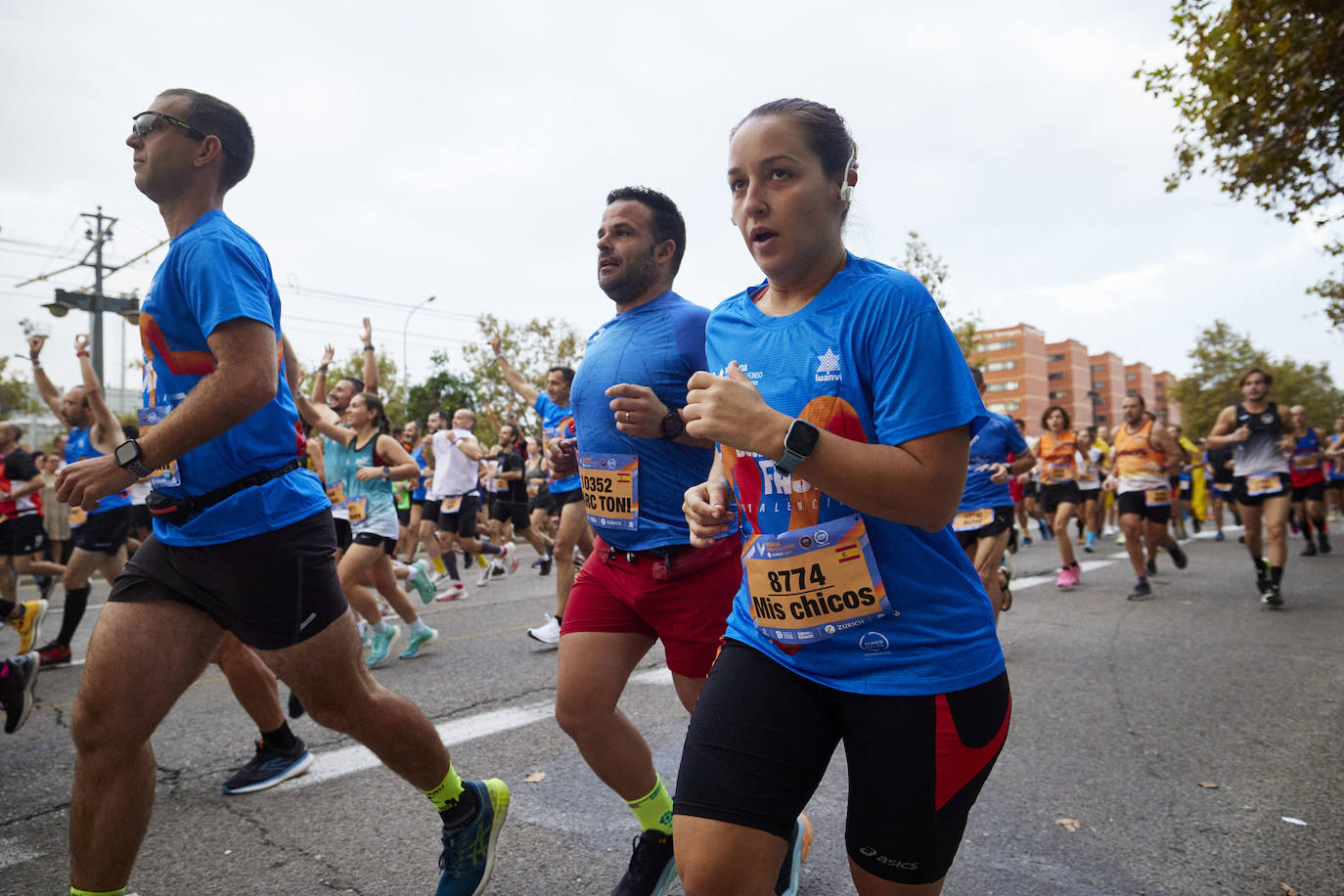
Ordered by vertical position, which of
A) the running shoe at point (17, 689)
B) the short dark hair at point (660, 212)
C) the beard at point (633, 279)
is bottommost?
the running shoe at point (17, 689)

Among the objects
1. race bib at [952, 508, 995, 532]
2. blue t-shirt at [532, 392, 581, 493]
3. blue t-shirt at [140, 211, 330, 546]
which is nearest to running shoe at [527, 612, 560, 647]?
blue t-shirt at [532, 392, 581, 493]

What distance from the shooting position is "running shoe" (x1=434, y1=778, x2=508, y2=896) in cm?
269

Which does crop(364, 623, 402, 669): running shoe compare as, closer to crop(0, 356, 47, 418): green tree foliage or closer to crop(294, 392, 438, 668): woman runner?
crop(294, 392, 438, 668): woman runner

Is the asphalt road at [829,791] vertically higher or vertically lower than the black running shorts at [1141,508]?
lower

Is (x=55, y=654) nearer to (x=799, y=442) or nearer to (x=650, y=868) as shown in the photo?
(x=650, y=868)

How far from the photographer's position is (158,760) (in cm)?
423

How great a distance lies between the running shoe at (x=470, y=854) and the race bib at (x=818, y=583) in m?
1.46

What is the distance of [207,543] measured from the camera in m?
2.47

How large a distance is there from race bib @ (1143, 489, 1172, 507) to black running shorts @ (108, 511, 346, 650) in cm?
929

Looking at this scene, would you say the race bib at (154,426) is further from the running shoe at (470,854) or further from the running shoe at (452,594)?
the running shoe at (452,594)

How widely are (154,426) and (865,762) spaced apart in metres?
2.06

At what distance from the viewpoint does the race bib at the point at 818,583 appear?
169cm

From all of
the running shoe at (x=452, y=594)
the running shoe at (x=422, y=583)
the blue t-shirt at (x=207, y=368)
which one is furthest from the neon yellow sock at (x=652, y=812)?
the running shoe at (x=452, y=594)

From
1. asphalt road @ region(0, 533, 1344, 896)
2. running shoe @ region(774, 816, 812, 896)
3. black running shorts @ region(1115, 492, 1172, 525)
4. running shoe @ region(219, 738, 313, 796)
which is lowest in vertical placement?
asphalt road @ region(0, 533, 1344, 896)
